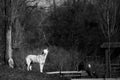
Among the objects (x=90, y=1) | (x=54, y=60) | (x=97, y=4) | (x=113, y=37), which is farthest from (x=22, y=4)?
(x=90, y=1)

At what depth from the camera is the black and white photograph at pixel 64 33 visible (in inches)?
835

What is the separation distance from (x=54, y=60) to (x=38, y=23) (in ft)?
42.8

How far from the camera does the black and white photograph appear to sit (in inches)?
835

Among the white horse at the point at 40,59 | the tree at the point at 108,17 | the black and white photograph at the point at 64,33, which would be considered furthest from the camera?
the tree at the point at 108,17

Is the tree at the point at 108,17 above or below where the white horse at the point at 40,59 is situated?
above

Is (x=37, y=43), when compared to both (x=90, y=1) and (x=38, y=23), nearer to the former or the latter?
(x=38, y=23)

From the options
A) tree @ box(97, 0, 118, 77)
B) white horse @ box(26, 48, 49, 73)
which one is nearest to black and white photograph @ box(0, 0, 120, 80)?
tree @ box(97, 0, 118, 77)

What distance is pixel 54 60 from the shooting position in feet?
81.8

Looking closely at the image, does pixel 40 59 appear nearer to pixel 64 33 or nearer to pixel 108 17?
pixel 108 17

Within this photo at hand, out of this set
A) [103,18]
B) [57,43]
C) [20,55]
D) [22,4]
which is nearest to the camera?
[22,4]

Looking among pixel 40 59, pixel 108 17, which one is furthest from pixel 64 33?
pixel 40 59

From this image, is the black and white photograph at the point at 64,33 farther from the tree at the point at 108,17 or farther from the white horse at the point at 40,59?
the white horse at the point at 40,59

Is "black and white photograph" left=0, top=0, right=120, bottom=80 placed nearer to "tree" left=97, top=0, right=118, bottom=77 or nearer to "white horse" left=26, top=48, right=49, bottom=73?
"tree" left=97, top=0, right=118, bottom=77

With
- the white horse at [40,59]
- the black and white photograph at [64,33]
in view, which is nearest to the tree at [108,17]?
the black and white photograph at [64,33]
